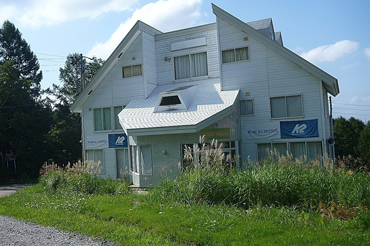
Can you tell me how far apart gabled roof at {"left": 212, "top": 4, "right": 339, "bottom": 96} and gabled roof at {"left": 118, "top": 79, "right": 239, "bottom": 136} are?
2845 mm

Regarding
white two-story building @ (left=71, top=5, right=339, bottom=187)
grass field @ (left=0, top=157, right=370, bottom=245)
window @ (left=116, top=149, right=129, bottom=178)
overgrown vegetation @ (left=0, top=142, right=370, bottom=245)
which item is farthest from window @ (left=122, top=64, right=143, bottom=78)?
grass field @ (left=0, top=157, right=370, bottom=245)

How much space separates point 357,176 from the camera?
29.0ft

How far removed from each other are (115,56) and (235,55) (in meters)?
7.24

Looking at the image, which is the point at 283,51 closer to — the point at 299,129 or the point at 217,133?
the point at 299,129

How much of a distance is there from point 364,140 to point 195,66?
720 inches

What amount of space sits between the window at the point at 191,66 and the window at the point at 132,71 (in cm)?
218

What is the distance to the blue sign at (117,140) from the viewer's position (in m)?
20.2

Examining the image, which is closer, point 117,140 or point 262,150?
point 262,150

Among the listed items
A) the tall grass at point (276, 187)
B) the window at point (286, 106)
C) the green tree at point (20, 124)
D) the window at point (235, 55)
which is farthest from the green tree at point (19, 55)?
the tall grass at point (276, 187)

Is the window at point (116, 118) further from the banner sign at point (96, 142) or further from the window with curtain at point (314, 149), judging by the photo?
the window with curtain at point (314, 149)

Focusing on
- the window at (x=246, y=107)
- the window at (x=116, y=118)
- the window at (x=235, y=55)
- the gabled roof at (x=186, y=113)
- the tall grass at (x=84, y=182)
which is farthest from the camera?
the window at (x=116, y=118)

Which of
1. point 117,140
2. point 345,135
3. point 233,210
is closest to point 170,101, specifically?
point 117,140

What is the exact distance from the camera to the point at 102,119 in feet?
69.6

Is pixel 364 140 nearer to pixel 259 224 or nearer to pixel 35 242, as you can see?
pixel 259 224
